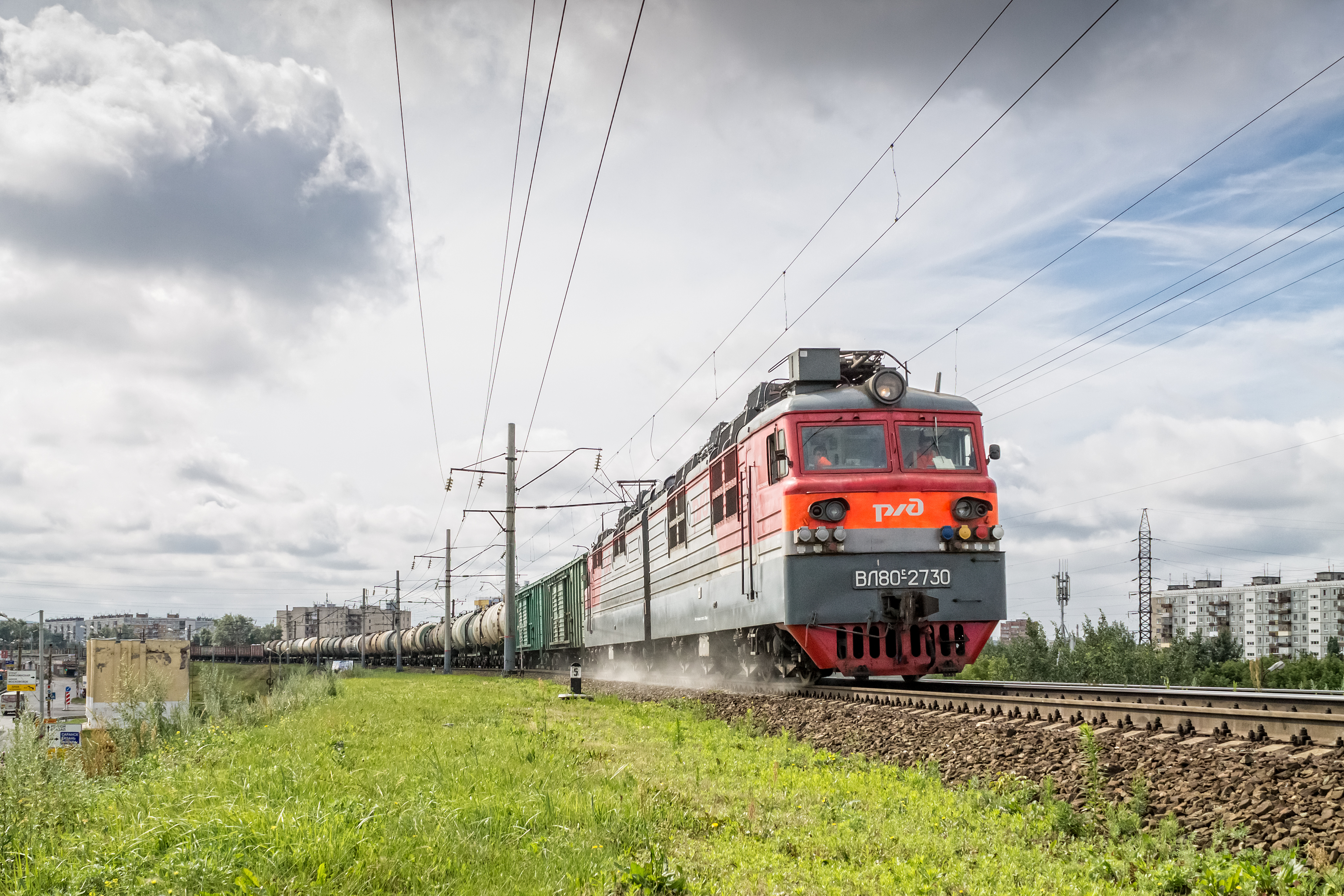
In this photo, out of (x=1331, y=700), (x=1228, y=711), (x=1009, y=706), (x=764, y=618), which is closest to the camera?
(x=1228, y=711)

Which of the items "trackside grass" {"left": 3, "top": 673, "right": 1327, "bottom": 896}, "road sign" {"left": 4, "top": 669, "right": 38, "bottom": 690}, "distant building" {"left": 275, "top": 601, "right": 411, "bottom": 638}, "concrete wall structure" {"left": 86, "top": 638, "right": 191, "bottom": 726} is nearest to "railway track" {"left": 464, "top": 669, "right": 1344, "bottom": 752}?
"trackside grass" {"left": 3, "top": 673, "right": 1327, "bottom": 896}

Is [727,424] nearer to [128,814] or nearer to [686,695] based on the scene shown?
[686,695]

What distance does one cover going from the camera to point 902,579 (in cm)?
1338

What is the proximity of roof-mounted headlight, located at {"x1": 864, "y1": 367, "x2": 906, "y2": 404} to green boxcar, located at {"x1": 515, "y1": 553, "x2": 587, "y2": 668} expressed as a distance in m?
21.1

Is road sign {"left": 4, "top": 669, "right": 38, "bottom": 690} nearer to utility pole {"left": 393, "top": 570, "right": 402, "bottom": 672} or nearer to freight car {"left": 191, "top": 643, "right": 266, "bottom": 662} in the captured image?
utility pole {"left": 393, "top": 570, "right": 402, "bottom": 672}

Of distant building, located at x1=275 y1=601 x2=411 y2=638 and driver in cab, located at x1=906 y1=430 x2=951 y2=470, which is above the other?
driver in cab, located at x1=906 y1=430 x2=951 y2=470

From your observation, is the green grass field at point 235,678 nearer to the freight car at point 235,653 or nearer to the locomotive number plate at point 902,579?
the locomotive number plate at point 902,579

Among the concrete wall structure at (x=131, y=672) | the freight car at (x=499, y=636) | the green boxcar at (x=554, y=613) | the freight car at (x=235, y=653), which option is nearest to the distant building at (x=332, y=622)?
the freight car at (x=235, y=653)

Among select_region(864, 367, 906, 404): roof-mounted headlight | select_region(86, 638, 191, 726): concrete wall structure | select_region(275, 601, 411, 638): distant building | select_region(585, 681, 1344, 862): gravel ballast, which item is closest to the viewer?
select_region(585, 681, 1344, 862): gravel ballast

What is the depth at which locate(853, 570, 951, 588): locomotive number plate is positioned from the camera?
13336mm

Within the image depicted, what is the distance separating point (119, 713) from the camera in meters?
14.5

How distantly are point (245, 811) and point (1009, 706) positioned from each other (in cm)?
676

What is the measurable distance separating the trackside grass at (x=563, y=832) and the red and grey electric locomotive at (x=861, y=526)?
4.05 m

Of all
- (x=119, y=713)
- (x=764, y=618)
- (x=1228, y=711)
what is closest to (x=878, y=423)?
(x=764, y=618)
